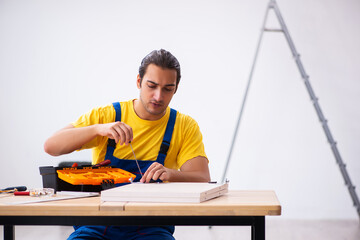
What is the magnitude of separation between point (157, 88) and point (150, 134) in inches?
8.3

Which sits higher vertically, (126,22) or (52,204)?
(126,22)

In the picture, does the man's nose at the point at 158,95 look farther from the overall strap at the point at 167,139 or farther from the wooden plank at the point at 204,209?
the wooden plank at the point at 204,209

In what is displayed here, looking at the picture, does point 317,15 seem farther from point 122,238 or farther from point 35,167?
point 122,238

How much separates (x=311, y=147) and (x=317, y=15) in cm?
129

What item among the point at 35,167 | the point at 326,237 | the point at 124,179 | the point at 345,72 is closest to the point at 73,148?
the point at 124,179

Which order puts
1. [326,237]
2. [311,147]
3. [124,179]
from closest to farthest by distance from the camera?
1. [124,179]
2. [326,237]
3. [311,147]

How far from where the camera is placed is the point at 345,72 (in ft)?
13.4

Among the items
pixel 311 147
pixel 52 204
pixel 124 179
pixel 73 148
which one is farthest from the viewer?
pixel 311 147

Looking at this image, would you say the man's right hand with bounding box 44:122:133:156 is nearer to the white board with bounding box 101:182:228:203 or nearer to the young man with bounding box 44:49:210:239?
the young man with bounding box 44:49:210:239

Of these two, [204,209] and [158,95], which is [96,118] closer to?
[158,95]

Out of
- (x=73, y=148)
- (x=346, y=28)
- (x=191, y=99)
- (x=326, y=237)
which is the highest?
(x=346, y=28)

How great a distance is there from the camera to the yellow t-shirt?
69.9 inches

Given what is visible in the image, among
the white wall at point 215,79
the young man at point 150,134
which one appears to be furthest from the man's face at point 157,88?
the white wall at point 215,79

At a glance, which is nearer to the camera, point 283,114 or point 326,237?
point 326,237
